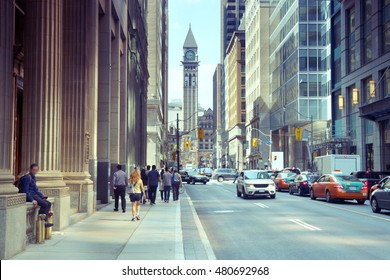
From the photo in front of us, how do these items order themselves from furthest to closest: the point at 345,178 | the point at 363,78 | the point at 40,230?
the point at 363,78 → the point at 345,178 → the point at 40,230

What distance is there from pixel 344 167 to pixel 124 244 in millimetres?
31267

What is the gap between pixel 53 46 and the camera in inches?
608

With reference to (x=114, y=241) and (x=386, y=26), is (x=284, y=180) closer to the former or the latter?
(x=386, y=26)

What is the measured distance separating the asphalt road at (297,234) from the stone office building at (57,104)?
13.9 feet

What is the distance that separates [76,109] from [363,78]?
37902 mm

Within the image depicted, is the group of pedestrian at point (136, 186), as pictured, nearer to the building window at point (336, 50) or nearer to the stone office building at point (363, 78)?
the stone office building at point (363, 78)

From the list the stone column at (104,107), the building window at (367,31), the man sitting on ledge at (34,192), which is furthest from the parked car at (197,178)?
the man sitting on ledge at (34,192)

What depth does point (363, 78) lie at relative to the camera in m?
52.1

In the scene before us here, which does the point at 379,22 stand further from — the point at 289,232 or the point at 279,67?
the point at 279,67

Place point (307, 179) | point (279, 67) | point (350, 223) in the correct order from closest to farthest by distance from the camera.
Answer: point (350, 223)
point (307, 179)
point (279, 67)

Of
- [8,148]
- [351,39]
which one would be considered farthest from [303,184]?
[8,148]

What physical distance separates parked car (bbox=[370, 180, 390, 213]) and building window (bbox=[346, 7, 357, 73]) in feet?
115

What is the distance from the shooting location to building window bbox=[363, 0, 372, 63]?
5159 centimetres
